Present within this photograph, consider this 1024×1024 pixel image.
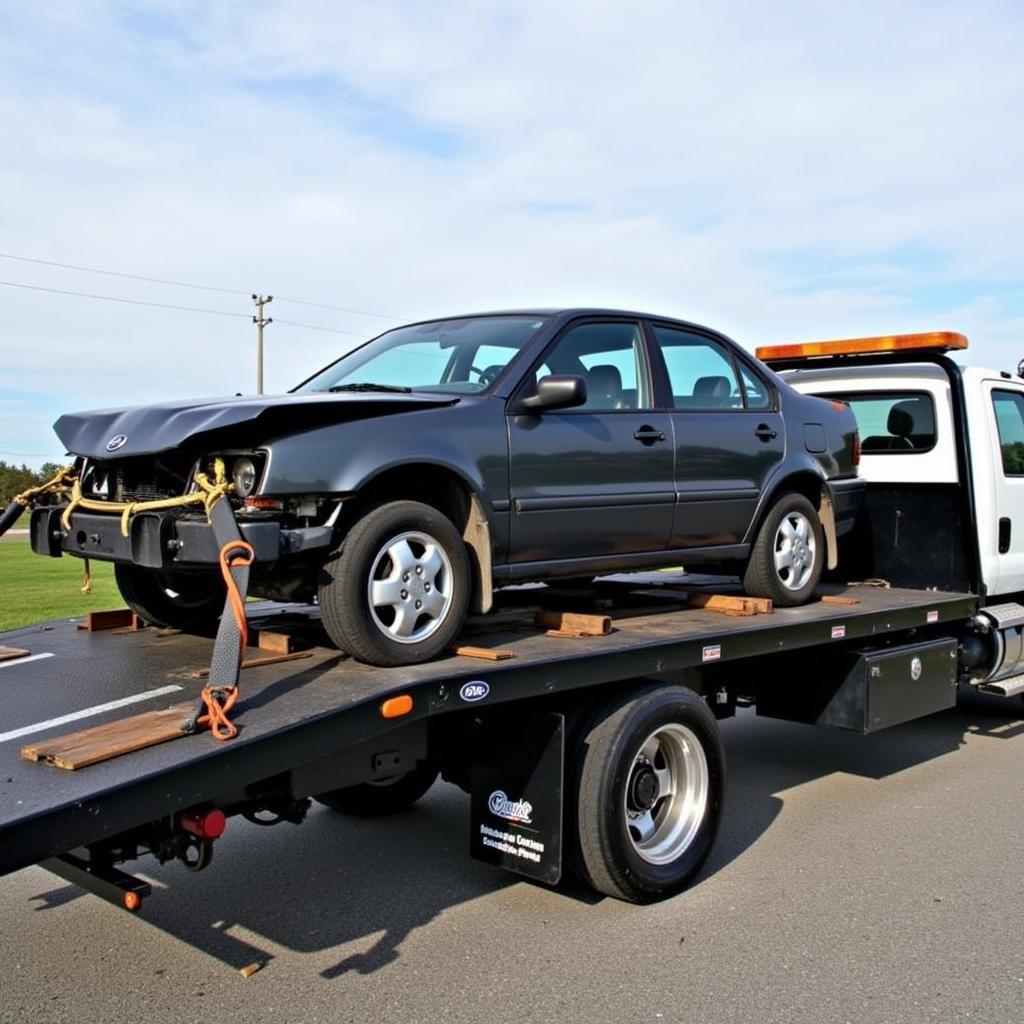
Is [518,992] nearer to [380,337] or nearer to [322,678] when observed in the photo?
[322,678]

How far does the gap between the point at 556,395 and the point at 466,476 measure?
52 centimetres

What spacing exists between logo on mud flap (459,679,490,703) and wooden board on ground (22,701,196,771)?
37.0 inches

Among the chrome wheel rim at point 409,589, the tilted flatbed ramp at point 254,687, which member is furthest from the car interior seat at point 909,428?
the chrome wheel rim at point 409,589

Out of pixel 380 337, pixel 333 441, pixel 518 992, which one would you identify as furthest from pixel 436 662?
pixel 380 337

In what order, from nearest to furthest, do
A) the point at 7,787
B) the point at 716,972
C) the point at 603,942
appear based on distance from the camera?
1. the point at 7,787
2. the point at 716,972
3. the point at 603,942

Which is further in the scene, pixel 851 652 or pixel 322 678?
pixel 851 652

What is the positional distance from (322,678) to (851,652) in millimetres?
3101

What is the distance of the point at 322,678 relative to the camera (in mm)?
3934

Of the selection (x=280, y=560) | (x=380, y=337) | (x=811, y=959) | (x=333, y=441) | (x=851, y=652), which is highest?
(x=380, y=337)

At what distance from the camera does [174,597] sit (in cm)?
510

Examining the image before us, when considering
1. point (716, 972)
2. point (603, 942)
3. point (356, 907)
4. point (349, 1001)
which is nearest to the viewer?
point (349, 1001)

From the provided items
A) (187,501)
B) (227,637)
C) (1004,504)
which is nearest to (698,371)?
(1004,504)

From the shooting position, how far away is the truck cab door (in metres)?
7.12

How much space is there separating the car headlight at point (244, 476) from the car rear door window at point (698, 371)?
2343 mm
